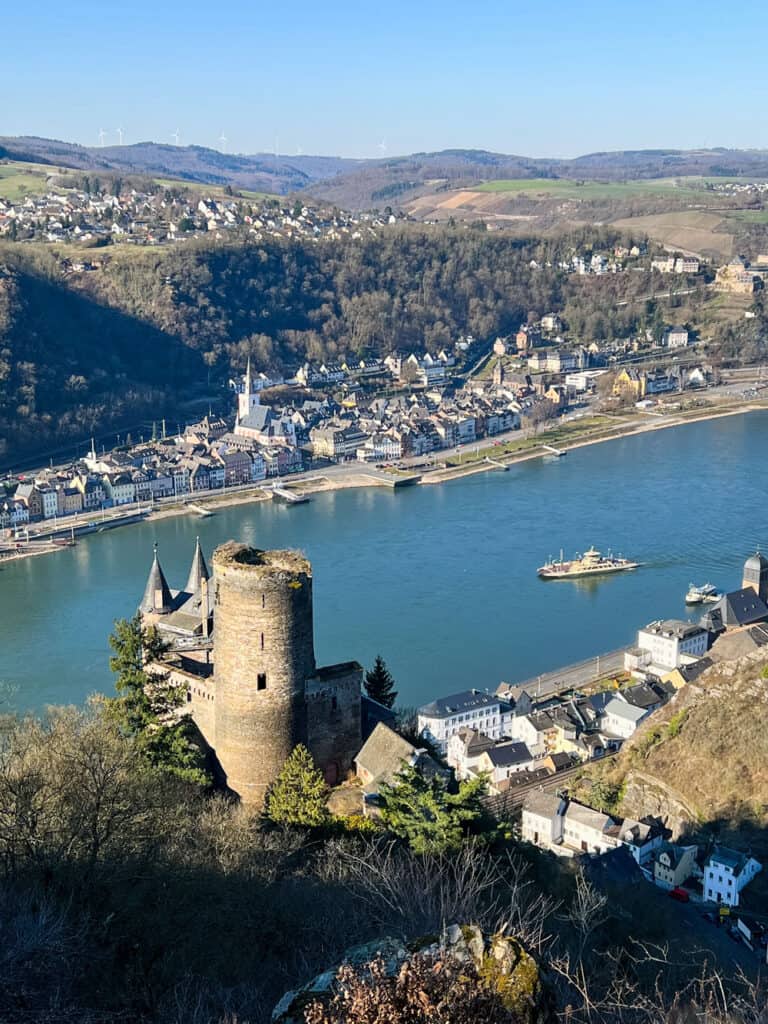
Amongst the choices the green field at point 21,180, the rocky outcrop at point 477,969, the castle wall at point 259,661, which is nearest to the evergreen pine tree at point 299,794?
the castle wall at point 259,661

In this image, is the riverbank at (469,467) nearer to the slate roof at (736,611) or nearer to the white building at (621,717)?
the slate roof at (736,611)

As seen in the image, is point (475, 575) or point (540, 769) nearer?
point (540, 769)

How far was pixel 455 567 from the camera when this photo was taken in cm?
2156

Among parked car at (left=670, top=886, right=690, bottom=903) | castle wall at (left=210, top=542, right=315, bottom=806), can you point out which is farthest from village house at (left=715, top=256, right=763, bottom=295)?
castle wall at (left=210, top=542, right=315, bottom=806)

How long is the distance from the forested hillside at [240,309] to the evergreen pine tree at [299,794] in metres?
25.7

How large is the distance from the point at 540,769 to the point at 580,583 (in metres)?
8.32

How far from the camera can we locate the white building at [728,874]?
9.40m

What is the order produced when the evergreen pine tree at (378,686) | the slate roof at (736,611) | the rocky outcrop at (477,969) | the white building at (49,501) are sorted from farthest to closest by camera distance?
the white building at (49,501)
the slate roof at (736,611)
the evergreen pine tree at (378,686)
the rocky outcrop at (477,969)

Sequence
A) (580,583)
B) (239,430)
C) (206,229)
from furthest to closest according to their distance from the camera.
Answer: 1. (206,229)
2. (239,430)
3. (580,583)

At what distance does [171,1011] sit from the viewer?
4.11m

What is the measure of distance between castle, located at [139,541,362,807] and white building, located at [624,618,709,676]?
367 inches

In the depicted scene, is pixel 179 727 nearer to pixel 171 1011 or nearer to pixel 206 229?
pixel 171 1011

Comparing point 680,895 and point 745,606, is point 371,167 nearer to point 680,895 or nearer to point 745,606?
point 745,606

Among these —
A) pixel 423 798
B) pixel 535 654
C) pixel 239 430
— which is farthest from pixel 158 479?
pixel 423 798
